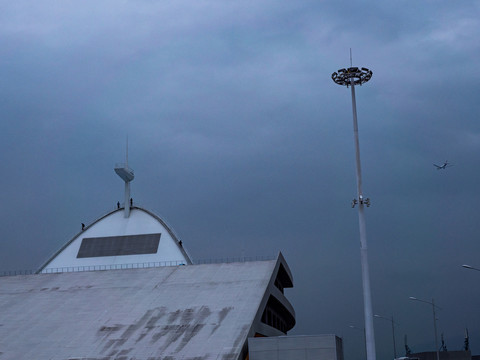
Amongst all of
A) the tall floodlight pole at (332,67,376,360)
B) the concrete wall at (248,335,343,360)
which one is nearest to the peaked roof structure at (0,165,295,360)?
the concrete wall at (248,335,343,360)

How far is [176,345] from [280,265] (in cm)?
2351

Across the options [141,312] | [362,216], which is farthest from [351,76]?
[141,312]

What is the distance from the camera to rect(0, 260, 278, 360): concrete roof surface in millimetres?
53031

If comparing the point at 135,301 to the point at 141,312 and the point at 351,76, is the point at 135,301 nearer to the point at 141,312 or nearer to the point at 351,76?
the point at 141,312

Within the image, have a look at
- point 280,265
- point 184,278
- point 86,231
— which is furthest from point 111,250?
point 280,265

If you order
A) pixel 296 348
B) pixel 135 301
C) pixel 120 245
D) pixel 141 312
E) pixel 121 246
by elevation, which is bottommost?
pixel 296 348

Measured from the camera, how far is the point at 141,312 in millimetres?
60281

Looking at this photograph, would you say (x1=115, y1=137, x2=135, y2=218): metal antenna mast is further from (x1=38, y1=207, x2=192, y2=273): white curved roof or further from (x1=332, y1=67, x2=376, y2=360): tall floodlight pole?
(x1=332, y1=67, x2=376, y2=360): tall floodlight pole

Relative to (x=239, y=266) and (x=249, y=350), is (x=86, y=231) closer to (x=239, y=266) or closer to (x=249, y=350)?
(x=239, y=266)

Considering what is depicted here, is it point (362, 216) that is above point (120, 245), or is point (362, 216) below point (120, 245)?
below

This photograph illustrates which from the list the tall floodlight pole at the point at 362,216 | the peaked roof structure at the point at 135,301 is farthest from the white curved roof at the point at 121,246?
the tall floodlight pole at the point at 362,216

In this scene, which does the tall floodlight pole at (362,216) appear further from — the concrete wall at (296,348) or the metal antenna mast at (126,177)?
the metal antenna mast at (126,177)

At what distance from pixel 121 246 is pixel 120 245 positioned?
1.07 ft

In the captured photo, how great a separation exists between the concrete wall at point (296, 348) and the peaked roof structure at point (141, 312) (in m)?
1.44
